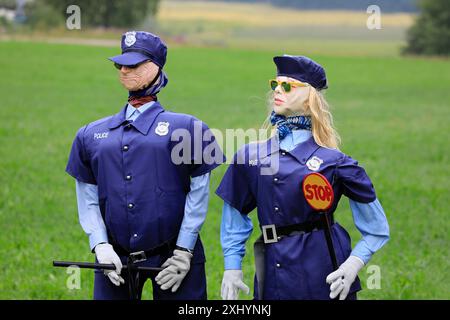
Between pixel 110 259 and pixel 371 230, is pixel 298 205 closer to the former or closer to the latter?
pixel 371 230

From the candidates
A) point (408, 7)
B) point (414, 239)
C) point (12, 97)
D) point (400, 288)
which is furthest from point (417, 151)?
point (408, 7)

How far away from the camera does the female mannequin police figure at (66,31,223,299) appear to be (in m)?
5.45

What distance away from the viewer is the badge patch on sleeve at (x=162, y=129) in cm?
548

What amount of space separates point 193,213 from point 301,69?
105 cm

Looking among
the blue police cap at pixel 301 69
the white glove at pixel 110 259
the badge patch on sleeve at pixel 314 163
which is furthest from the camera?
the white glove at pixel 110 259

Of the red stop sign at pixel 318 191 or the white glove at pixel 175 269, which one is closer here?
the red stop sign at pixel 318 191

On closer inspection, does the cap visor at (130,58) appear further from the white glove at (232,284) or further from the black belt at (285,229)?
the white glove at (232,284)

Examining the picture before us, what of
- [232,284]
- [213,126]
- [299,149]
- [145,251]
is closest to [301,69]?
[299,149]

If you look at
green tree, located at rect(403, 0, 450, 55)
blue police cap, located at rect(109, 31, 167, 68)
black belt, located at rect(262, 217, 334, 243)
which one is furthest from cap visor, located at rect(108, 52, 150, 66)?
green tree, located at rect(403, 0, 450, 55)

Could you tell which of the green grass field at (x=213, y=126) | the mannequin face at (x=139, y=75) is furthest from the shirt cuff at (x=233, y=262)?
the green grass field at (x=213, y=126)

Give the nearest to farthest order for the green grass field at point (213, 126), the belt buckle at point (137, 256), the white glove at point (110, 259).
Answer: the white glove at point (110, 259)
the belt buckle at point (137, 256)
the green grass field at point (213, 126)

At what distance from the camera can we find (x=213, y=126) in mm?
23344

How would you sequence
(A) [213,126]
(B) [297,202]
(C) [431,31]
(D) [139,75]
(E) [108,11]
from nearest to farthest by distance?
(B) [297,202] → (D) [139,75] → (A) [213,126] → (C) [431,31] → (E) [108,11]
